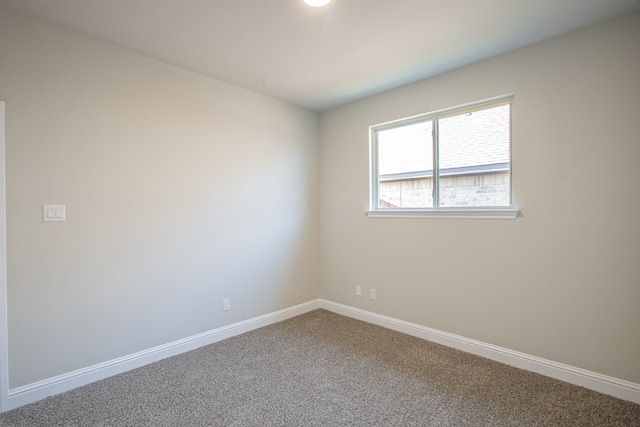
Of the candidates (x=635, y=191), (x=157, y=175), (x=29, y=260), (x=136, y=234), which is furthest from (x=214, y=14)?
(x=635, y=191)

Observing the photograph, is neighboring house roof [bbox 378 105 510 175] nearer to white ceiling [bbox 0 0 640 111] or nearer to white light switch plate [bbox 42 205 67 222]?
white ceiling [bbox 0 0 640 111]

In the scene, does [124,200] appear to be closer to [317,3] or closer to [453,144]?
[317,3]

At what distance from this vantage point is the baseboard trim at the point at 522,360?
6.88 ft

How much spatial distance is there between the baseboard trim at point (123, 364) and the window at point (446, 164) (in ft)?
6.03

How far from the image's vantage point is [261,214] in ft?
11.3

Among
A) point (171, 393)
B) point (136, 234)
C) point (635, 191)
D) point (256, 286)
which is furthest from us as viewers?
point (256, 286)

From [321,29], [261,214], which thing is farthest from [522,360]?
[321,29]

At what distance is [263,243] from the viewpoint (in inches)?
137

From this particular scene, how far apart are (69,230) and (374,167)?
2.88 m

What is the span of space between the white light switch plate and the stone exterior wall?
2.87 metres

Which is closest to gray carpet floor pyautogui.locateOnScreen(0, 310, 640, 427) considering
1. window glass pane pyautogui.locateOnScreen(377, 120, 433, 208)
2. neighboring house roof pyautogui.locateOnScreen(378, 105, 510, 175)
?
window glass pane pyautogui.locateOnScreen(377, 120, 433, 208)

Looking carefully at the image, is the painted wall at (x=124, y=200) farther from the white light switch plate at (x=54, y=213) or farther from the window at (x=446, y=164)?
the window at (x=446, y=164)

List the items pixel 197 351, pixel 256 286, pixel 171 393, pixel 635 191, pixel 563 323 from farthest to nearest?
pixel 256 286 < pixel 197 351 < pixel 563 323 < pixel 171 393 < pixel 635 191

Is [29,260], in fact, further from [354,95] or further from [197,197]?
[354,95]
